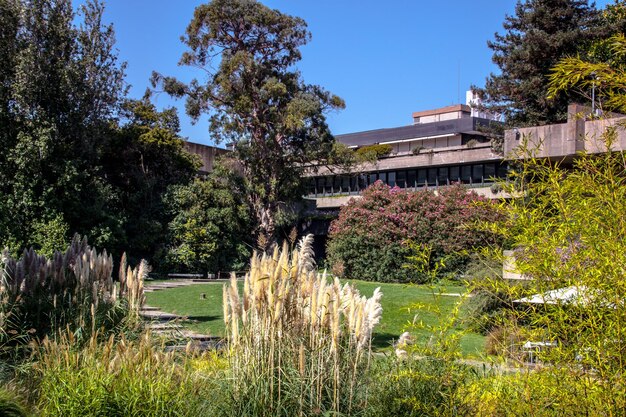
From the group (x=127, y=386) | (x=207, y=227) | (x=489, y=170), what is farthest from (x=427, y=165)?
(x=127, y=386)

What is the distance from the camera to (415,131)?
48.8m

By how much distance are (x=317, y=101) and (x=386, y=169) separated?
10.6 m

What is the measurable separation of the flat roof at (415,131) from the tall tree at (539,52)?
16040 mm

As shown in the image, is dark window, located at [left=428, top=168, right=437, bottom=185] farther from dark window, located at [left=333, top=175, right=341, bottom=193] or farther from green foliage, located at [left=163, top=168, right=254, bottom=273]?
green foliage, located at [left=163, top=168, right=254, bottom=273]

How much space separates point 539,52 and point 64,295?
22967 millimetres

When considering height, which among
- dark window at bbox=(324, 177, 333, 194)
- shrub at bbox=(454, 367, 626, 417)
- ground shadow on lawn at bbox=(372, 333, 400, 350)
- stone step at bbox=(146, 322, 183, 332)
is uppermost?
dark window at bbox=(324, 177, 333, 194)

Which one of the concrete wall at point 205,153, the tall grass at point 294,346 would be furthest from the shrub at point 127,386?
the concrete wall at point 205,153

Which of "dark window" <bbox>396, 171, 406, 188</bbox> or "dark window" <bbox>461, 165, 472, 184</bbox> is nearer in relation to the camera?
"dark window" <bbox>461, 165, 472, 184</bbox>

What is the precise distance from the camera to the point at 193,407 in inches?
203

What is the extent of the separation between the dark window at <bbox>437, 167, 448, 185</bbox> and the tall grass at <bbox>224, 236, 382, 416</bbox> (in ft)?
110

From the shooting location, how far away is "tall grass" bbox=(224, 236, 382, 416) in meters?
4.69

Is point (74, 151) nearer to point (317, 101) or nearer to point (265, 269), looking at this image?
point (317, 101)

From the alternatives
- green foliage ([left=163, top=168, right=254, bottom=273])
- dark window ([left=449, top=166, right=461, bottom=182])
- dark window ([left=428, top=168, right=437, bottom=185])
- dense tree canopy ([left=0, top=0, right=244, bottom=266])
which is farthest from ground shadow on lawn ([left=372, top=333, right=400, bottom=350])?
dark window ([left=428, top=168, right=437, bottom=185])

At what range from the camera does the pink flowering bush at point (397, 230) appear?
28.7 metres
